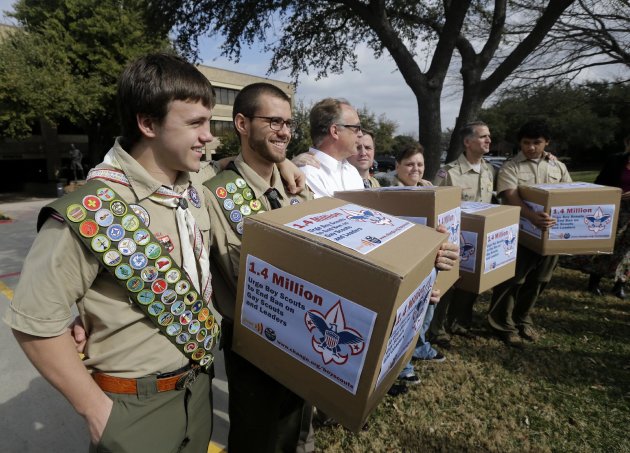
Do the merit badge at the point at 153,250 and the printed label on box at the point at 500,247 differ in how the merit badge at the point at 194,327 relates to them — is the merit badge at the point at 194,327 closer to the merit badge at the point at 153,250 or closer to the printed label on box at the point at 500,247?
the merit badge at the point at 153,250

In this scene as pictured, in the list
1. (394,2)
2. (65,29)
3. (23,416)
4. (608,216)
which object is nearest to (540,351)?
(608,216)

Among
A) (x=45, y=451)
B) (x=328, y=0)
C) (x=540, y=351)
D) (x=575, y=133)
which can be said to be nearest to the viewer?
(x=45, y=451)

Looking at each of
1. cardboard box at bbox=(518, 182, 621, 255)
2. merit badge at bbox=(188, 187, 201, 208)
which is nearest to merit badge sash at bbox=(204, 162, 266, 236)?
merit badge at bbox=(188, 187, 201, 208)

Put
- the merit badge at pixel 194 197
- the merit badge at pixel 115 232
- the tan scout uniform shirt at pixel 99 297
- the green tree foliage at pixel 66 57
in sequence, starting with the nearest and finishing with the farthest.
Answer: the tan scout uniform shirt at pixel 99 297
the merit badge at pixel 115 232
the merit badge at pixel 194 197
the green tree foliage at pixel 66 57

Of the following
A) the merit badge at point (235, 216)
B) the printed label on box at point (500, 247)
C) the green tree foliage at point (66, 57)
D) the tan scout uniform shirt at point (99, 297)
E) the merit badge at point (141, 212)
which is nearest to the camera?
the tan scout uniform shirt at point (99, 297)

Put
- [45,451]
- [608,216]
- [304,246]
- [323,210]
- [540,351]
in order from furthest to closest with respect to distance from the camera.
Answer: [540,351]
[608,216]
[45,451]
[323,210]
[304,246]

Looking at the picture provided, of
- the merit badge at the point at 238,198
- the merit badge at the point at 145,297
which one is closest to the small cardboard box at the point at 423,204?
the merit badge at the point at 238,198

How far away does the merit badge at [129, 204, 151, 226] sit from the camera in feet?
4.16

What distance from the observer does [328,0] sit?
7.50m

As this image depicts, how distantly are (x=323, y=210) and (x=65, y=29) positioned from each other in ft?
78.0

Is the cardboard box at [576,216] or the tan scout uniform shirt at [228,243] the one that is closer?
the tan scout uniform shirt at [228,243]

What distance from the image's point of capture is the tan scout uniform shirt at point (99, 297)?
106 centimetres

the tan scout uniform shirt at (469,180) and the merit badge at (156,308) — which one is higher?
the tan scout uniform shirt at (469,180)

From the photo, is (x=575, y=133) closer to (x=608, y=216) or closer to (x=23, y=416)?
(x=608, y=216)
